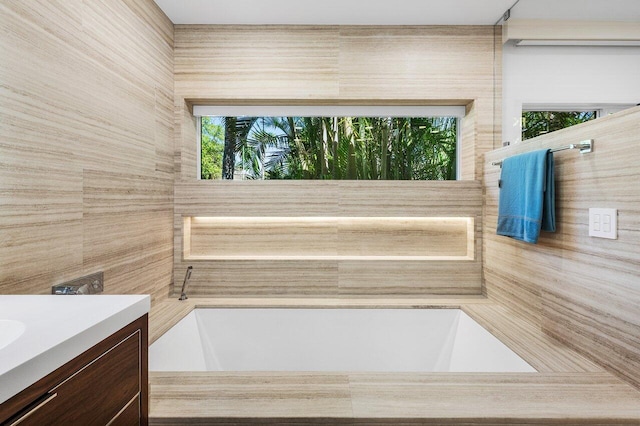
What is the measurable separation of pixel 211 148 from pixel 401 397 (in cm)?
217

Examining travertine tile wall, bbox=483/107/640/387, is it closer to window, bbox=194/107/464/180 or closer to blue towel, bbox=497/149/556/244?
blue towel, bbox=497/149/556/244

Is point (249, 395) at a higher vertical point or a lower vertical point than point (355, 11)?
lower

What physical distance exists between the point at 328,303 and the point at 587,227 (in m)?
1.44

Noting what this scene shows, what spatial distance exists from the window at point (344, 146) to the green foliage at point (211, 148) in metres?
0.08

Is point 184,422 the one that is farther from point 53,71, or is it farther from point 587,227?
point 587,227

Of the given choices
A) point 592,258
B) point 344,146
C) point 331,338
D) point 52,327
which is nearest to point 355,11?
point 344,146

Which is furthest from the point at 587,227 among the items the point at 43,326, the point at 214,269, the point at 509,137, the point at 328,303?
the point at 214,269

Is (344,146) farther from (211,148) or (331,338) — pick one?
(331,338)

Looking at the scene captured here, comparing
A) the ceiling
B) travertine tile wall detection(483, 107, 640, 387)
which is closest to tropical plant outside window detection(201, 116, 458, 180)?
the ceiling

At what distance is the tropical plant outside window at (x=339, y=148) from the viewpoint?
2.78m

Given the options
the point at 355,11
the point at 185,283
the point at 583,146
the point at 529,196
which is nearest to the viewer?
the point at 583,146

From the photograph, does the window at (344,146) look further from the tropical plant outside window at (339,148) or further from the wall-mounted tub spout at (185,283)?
the wall-mounted tub spout at (185,283)

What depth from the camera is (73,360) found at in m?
0.81

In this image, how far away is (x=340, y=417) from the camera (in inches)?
46.8
